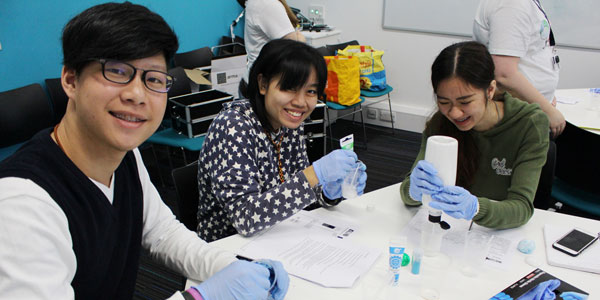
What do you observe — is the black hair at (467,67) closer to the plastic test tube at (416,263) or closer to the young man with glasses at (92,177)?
the plastic test tube at (416,263)

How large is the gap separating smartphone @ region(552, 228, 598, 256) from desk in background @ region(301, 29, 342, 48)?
342 cm

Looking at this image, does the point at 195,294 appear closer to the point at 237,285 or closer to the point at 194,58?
the point at 237,285

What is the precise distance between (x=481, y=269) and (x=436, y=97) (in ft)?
2.17

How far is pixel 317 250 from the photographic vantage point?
1296 millimetres

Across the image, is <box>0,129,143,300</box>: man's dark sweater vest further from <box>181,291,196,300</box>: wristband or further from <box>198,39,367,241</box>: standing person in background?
<box>198,39,367,241</box>: standing person in background

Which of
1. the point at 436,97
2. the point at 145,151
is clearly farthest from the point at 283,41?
the point at 145,151

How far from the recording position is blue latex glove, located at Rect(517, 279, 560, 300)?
3.50 feet

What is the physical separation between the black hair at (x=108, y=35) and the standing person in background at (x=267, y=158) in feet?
1.93

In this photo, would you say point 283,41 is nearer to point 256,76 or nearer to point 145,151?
point 256,76

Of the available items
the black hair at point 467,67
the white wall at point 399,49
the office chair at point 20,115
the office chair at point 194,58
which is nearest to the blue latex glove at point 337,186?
the black hair at point 467,67

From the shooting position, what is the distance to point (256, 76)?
165 centimetres

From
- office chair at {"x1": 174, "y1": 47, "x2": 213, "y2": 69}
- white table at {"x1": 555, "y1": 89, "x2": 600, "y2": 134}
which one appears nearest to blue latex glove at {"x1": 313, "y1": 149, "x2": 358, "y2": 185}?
white table at {"x1": 555, "y1": 89, "x2": 600, "y2": 134}

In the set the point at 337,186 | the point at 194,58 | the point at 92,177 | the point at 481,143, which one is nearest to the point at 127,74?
the point at 92,177

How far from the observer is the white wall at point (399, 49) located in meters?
4.38
